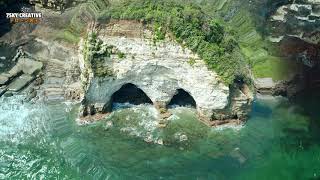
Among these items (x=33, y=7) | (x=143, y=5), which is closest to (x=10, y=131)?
(x=143, y=5)

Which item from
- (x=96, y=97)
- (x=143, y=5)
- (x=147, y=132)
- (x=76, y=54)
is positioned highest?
(x=143, y=5)

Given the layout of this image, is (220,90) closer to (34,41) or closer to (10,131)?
(10,131)

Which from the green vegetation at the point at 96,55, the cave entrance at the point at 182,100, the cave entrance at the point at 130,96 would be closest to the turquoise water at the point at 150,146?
the cave entrance at the point at 182,100

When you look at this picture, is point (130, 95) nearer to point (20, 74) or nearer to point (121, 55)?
point (121, 55)

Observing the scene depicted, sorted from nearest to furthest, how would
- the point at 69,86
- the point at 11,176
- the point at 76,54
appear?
1. the point at 11,176
2. the point at 69,86
3. the point at 76,54
